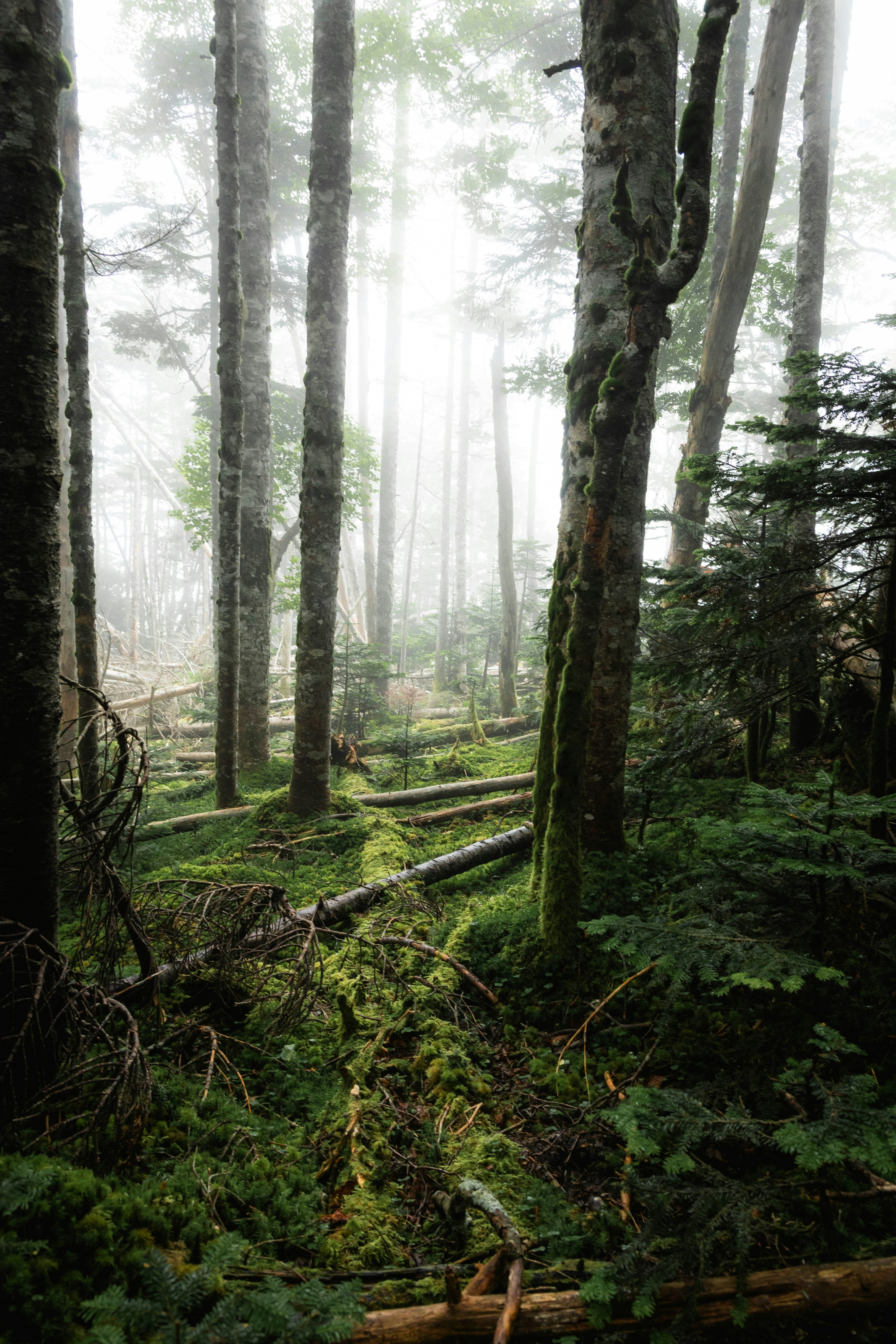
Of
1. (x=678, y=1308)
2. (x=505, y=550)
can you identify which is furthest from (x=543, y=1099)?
(x=505, y=550)

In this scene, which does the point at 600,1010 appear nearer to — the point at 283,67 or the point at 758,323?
the point at 758,323

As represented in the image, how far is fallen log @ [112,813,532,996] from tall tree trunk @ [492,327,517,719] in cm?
910

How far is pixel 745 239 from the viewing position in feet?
28.8

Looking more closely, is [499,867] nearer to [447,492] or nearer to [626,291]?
[626,291]

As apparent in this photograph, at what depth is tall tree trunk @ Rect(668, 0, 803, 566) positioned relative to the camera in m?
8.77

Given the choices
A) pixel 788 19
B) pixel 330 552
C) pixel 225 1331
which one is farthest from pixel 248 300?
pixel 225 1331

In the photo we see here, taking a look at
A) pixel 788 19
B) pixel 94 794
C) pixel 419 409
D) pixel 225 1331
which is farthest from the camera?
pixel 419 409

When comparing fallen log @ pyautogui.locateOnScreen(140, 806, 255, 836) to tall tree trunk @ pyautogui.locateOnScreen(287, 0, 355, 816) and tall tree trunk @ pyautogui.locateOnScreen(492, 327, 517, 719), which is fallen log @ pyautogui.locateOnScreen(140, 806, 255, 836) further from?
tall tree trunk @ pyautogui.locateOnScreen(492, 327, 517, 719)

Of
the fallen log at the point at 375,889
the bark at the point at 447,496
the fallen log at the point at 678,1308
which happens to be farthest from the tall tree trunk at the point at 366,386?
the fallen log at the point at 678,1308

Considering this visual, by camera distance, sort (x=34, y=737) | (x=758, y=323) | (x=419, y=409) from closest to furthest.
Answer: (x=34, y=737)
(x=758, y=323)
(x=419, y=409)

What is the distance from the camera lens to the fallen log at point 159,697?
1391 cm

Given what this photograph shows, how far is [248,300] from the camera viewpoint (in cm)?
1040

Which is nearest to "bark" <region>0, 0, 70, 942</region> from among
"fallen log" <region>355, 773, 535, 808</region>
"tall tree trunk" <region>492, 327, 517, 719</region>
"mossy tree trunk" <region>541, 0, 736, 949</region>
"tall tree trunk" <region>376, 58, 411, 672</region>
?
"mossy tree trunk" <region>541, 0, 736, 949</region>

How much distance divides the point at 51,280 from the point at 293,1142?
3.54m
